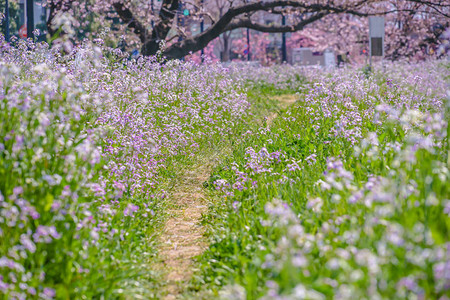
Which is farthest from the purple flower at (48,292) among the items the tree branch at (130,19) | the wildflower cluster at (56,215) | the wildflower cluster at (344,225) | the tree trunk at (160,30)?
the tree branch at (130,19)

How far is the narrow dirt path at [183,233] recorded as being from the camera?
425 cm

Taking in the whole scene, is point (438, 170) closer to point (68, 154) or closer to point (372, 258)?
point (372, 258)

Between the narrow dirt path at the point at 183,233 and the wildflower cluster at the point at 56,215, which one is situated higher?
the wildflower cluster at the point at 56,215

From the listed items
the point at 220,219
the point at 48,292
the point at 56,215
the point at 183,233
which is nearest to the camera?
the point at 48,292

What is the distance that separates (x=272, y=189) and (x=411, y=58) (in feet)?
83.0

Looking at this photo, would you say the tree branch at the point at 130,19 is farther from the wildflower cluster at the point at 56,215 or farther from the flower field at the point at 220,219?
the wildflower cluster at the point at 56,215

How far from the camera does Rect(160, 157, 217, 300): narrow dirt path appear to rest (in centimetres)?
425

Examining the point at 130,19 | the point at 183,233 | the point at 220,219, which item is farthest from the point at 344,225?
the point at 130,19

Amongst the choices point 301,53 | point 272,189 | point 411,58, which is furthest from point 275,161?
point 301,53

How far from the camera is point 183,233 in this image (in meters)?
5.41

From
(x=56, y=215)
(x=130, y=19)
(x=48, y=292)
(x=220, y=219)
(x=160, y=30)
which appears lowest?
(x=220, y=219)

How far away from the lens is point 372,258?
2.28 metres

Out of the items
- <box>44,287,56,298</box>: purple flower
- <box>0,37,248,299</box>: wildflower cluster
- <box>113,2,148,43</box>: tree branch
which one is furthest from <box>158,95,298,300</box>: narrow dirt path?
<box>113,2,148,43</box>: tree branch

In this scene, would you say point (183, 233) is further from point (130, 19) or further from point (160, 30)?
point (130, 19)
